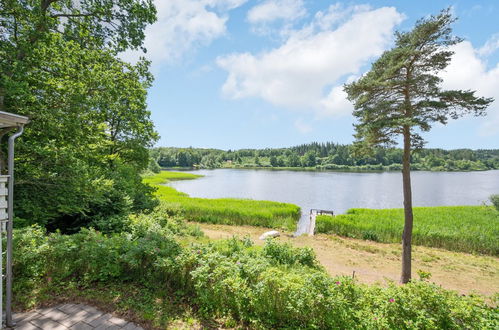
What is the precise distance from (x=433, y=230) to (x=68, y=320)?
17742 millimetres

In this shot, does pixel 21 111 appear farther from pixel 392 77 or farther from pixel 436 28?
pixel 436 28

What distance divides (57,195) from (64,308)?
414 centimetres

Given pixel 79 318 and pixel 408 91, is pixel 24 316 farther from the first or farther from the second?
pixel 408 91

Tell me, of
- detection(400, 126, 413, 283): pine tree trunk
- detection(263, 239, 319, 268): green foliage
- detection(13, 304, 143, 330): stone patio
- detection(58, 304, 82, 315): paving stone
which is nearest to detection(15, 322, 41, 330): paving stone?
detection(13, 304, 143, 330): stone patio

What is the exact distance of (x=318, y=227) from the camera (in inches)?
621

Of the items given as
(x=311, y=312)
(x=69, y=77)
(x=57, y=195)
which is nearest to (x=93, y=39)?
(x=69, y=77)

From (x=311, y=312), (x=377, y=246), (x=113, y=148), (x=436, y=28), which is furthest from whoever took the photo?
(x=113, y=148)

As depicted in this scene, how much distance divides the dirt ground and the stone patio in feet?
25.1

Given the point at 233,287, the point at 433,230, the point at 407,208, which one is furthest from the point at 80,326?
the point at 433,230

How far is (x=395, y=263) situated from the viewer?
35.6 feet

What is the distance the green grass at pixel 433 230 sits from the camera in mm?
12980

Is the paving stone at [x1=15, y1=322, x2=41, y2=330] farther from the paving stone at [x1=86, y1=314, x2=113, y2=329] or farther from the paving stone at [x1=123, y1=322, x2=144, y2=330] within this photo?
the paving stone at [x1=123, y1=322, x2=144, y2=330]

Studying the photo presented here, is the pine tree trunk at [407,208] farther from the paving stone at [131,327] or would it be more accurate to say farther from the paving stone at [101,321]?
the paving stone at [101,321]

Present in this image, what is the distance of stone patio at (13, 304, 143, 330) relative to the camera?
3266 millimetres
